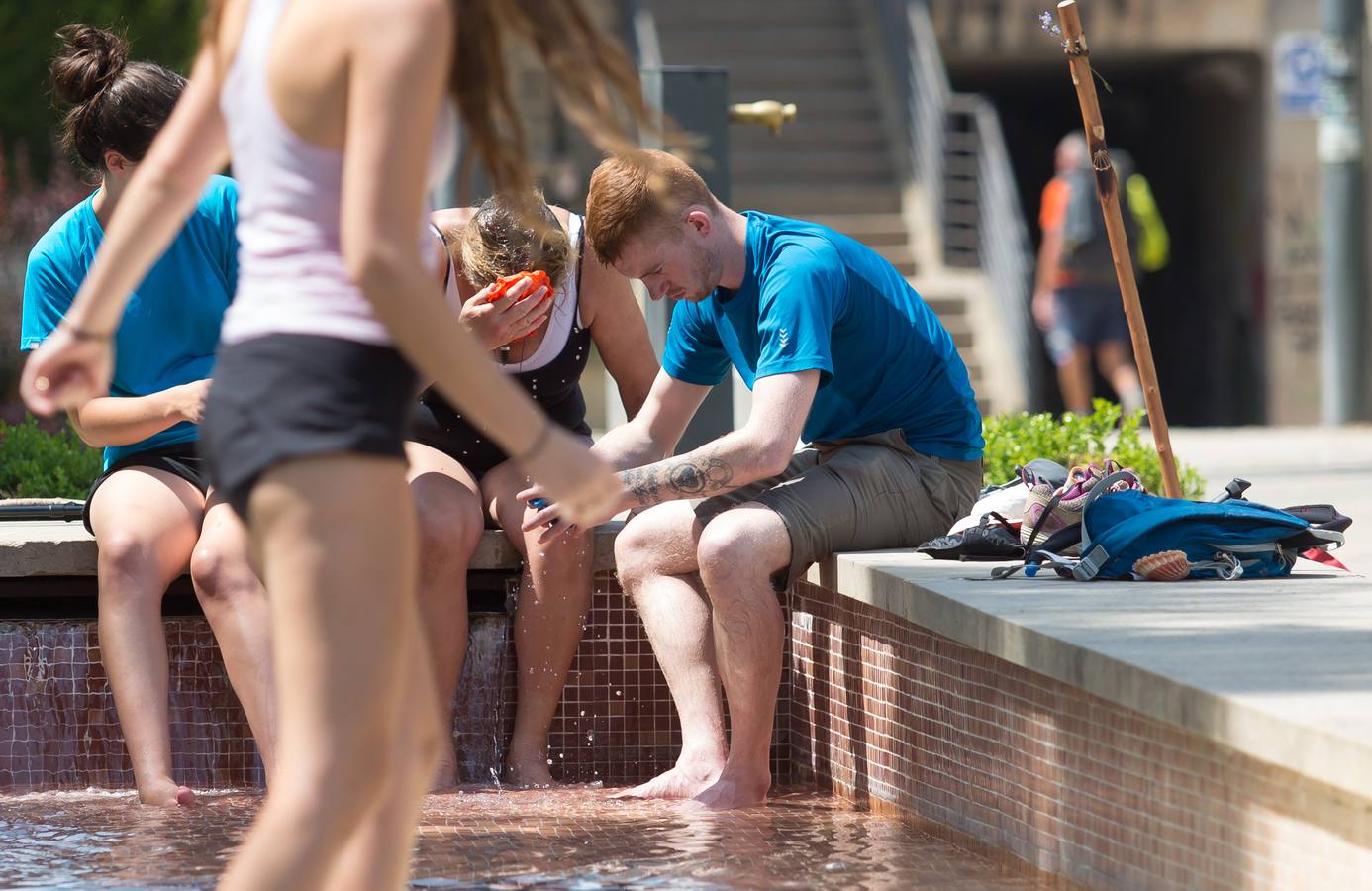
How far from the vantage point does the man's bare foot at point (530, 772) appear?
16.2ft

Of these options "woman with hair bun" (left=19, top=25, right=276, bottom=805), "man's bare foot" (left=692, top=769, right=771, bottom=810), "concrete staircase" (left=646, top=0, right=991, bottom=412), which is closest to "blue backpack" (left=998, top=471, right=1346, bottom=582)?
"man's bare foot" (left=692, top=769, right=771, bottom=810)

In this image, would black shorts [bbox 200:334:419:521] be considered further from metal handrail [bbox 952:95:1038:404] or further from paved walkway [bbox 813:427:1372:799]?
metal handrail [bbox 952:95:1038:404]

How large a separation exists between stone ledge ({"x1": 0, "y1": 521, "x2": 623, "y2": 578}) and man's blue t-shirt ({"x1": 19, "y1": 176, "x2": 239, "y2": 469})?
0.79ft

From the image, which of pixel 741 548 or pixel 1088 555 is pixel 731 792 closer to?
pixel 741 548

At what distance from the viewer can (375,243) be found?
89.2 inches

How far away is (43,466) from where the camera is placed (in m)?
6.36

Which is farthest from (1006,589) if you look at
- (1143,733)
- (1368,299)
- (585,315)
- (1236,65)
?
(1236,65)

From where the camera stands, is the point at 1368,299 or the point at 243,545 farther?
the point at 1368,299

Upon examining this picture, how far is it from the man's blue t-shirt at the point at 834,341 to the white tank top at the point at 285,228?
2.15 metres

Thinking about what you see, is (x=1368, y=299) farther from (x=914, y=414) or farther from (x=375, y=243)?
(x=375, y=243)

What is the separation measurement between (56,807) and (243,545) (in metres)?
0.78

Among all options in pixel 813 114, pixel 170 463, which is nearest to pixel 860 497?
pixel 170 463

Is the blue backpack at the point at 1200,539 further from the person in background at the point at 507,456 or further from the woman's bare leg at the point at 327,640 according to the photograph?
the woman's bare leg at the point at 327,640

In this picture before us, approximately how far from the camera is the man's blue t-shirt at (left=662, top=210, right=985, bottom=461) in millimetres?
4516
